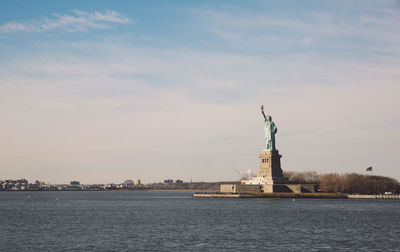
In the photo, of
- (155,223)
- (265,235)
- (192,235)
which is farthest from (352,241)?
(155,223)

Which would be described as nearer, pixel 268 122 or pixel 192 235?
pixel 192 235

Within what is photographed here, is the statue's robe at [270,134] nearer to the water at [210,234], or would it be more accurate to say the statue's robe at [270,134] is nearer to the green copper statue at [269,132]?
the green copper statue at [269,132]

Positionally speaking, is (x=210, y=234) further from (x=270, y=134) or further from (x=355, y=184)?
(x=355, y=184)

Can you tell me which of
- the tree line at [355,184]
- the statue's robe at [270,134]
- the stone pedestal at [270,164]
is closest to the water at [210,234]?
the stone pedestal at [270,164]

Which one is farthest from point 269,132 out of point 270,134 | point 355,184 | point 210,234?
point 210,234

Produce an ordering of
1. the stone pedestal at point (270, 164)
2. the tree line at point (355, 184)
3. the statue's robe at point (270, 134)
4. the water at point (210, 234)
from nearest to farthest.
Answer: the water at point (210, 234)
the stone pedestal at point (270, 164)
the statue's robe at point (270, 134)
the tree line at point (355, 184)

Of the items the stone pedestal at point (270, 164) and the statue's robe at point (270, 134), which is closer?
the stone pedestal at point (270, 164)

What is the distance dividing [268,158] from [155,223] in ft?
195

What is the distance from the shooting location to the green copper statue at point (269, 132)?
115625mm

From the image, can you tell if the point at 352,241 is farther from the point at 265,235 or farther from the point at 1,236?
the point at 1,236

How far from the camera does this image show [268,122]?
116875 mm

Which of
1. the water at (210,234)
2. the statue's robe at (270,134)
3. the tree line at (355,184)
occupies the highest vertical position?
the statue's robe at (270,134)

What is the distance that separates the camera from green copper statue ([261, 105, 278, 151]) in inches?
4552

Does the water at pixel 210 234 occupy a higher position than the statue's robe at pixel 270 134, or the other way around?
the statue's robe at pixel 270 134
